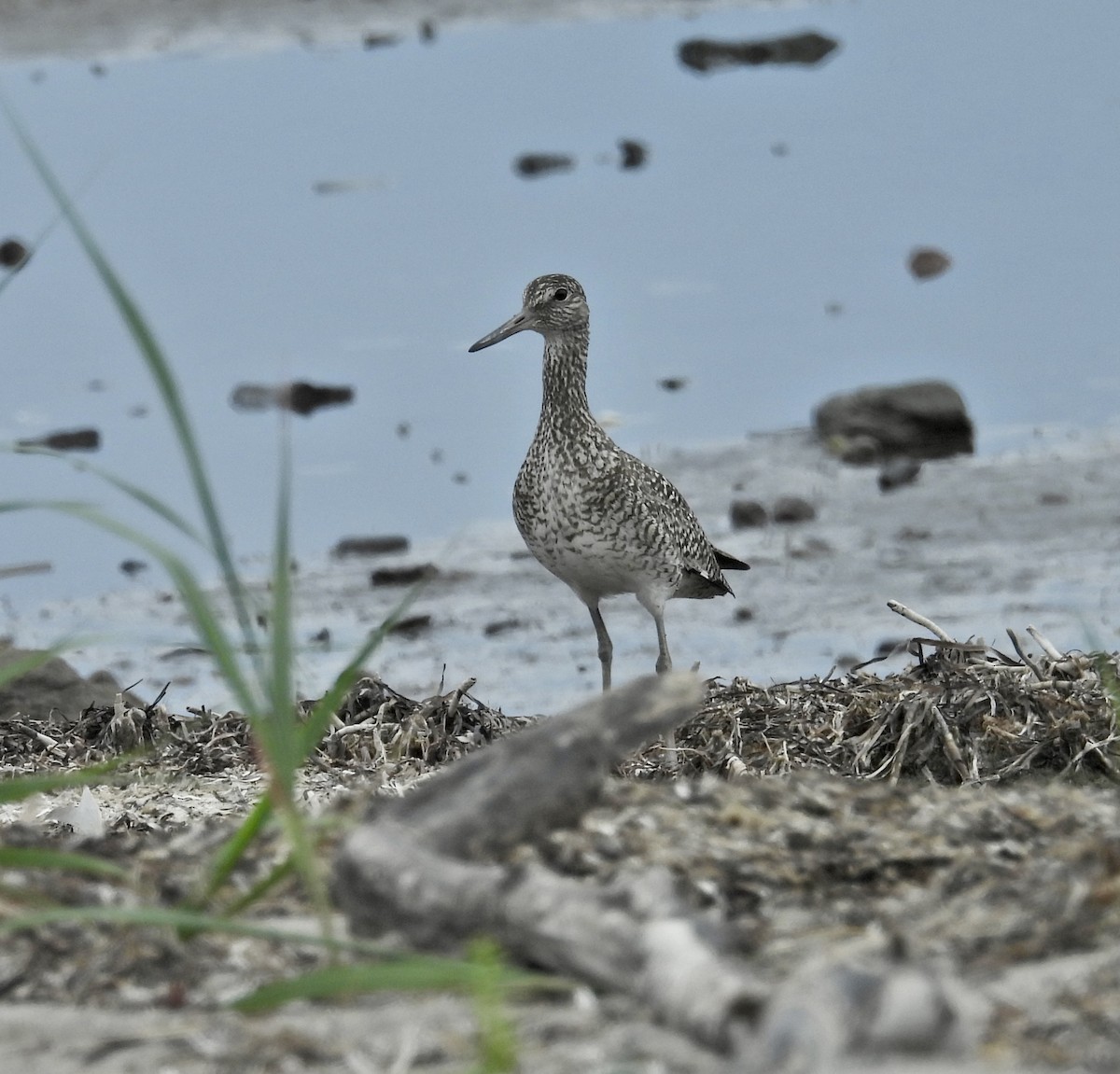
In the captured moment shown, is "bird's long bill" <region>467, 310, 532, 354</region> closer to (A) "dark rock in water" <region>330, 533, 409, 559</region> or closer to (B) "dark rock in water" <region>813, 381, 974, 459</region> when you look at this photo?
(A) "dark rock in water" <region>330, 533, 409, 559</region>

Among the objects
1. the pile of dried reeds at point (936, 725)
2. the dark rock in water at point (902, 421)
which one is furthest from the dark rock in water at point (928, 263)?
the pile of dried reeds at point (936, 725)

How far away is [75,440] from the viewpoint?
13.5 metres

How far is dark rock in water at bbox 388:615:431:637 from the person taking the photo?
11.4 metres

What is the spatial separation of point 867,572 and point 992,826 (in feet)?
25.1

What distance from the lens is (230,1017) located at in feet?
11.9

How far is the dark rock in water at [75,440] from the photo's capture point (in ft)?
43.9

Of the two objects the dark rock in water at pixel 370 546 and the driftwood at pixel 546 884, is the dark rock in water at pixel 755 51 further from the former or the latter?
the driftwood at pixel 546 884

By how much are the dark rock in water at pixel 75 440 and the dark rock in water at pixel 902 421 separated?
15.6ft

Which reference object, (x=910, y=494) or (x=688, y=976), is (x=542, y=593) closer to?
(x=910, y=494)

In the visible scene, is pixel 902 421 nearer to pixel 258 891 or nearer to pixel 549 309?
pixel 549 309

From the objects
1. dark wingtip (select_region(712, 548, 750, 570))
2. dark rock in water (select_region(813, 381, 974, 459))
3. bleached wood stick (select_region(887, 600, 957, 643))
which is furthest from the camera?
dark rock in water (select_region(813, 381, 974, 459))

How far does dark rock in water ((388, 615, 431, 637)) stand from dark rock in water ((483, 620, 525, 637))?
1.07ft

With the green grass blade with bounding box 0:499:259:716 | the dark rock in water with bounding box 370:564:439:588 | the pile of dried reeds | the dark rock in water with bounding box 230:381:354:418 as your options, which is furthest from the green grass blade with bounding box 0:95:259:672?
the dark rock in water with bounding box 230:381:354:418

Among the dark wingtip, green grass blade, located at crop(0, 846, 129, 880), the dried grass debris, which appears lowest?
the dried grass debris
